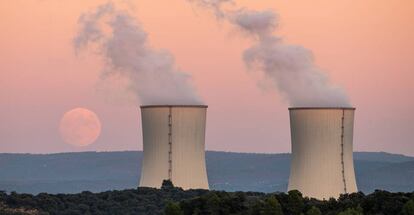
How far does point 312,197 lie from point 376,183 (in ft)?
339

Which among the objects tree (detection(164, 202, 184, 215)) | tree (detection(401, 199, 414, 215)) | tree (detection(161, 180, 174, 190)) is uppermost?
tree (detection(161, 180, 174, 190))

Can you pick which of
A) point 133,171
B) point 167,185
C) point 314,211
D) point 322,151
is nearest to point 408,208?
point 314,211

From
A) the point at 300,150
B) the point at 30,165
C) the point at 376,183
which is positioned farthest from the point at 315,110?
the point at 30,165

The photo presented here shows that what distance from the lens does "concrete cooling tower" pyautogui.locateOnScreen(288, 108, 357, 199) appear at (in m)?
28.2

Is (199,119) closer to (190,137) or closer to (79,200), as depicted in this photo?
(190,137)

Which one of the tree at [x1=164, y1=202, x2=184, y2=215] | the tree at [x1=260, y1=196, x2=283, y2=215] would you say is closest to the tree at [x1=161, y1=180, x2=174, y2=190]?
the tree at [x1=164, y1=202, x2=184, y2=215]

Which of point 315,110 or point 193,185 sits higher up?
point 315,110

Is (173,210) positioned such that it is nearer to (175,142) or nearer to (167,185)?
(175,142)

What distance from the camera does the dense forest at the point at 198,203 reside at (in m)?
22.5

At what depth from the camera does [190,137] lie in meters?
28.7

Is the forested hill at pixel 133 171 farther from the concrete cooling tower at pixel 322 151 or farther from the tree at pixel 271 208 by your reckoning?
the tree at pixel 271 208

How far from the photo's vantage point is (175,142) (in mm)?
28766

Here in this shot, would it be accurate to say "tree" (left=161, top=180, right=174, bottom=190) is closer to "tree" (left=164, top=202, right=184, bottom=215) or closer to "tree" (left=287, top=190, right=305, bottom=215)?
"tree" (left=287, top=190, right=305, bottom=215)

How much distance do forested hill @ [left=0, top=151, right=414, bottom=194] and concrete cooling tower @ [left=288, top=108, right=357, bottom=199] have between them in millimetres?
98424
